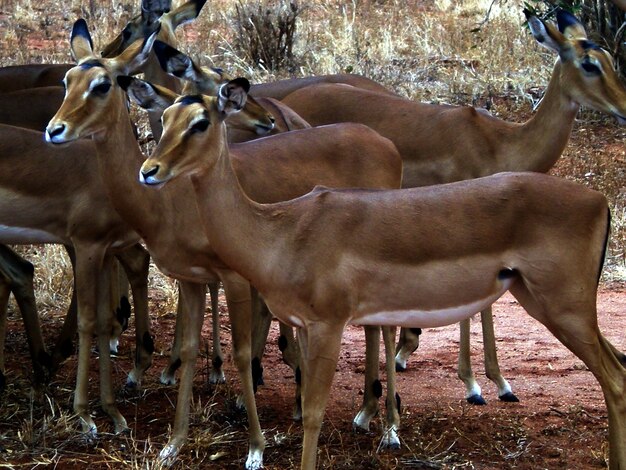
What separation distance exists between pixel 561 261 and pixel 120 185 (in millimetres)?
2181

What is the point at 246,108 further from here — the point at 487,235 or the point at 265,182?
the point at 487,235

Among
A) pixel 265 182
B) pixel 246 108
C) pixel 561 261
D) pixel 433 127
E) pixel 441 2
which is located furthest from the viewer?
pixel 441 2

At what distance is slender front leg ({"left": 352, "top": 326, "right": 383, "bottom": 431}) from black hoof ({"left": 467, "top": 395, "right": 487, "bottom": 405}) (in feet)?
2.40

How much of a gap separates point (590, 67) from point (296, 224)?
8.98 ft

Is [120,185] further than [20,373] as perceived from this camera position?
No

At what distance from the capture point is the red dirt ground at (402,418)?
19.8 ft

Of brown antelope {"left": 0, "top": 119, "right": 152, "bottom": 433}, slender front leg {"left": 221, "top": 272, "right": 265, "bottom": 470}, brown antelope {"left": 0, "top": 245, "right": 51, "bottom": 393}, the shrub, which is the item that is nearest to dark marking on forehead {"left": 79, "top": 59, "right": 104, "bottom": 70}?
brown antelope {"left": 0, "top": 119, "right": 152, "bottom": 433}

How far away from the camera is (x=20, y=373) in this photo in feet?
24.0

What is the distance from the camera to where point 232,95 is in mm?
5438

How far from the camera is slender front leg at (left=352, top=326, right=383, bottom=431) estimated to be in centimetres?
652

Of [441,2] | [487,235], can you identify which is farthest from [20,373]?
[441,2]

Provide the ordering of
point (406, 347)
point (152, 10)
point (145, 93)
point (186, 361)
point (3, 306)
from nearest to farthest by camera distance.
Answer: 1. point (145, 93)
2. point (186, 361)
3. point (3, 306)
4. point (406, 347)
5. point (152, 10)

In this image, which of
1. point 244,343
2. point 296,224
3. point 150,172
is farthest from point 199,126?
point 244,343

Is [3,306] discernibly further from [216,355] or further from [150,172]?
[150,172]
